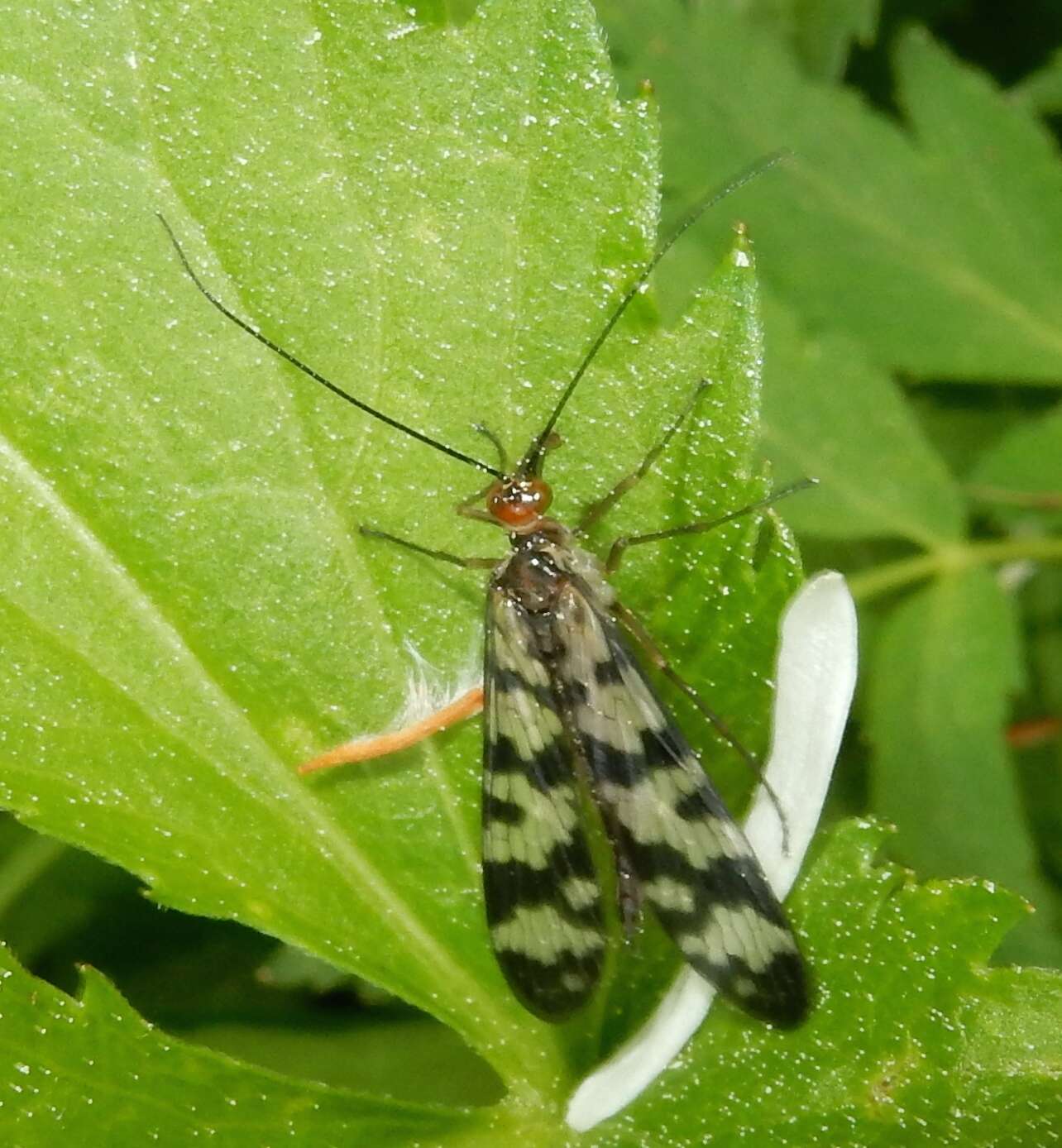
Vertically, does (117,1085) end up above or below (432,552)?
below

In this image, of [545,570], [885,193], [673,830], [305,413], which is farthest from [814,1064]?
[885,193]

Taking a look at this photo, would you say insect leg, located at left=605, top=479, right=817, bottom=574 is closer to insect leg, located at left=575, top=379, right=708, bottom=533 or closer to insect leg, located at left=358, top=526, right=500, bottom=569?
insect leg, located at left=575, top=379, right=708, bottom=533

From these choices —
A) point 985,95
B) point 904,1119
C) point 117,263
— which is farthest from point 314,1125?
point 985,95

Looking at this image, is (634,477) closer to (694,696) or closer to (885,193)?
(694,696)

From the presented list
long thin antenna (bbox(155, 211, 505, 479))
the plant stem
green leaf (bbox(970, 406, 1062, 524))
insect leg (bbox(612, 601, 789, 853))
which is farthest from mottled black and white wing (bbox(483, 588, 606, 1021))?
green leaf (bbox(970, 406, 1062, 524))

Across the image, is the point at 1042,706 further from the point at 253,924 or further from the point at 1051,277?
the point at 253,924

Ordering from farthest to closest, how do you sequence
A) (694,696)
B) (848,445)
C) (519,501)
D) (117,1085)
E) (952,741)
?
(848,445) → (952,741) → (519,501) → (694,696) → (117,1085)

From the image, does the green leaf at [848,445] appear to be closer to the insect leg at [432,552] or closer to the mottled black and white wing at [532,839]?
the mottled black and white wing at [532,839]

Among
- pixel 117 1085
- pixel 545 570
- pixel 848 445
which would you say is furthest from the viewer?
pixel 848 445

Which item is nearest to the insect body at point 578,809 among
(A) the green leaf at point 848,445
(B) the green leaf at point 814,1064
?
(B) the green leaf at point 814,1064
